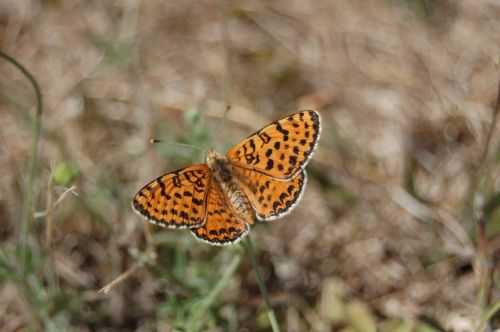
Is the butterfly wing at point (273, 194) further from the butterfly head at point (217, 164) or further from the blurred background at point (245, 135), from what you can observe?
the blurred background at point (245, 135)

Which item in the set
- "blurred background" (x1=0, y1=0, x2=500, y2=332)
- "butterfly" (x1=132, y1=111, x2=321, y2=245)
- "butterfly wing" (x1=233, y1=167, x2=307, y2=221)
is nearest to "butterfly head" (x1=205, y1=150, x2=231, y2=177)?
"butterfly" (x1=132, y1=111, x2=321, y2=245)

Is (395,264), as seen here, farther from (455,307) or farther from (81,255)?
(81,255)

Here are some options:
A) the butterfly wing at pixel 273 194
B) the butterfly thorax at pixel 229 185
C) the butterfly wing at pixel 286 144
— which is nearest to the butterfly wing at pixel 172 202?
the butterfly thorax at pixel 229 185

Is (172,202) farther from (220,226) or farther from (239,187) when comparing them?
(239,187)

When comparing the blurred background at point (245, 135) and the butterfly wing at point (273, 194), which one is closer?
the butterfly wing at point (273, 194)

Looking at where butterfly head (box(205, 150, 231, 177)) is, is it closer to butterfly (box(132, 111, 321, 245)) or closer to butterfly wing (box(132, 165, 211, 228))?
butterfly (box(132, 111, 321, 245))

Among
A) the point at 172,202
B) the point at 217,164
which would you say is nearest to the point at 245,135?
the point at 217,164

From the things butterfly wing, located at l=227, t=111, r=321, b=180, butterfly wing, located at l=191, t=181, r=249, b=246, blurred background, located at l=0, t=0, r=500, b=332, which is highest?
butterfly wing, located at l=227, t=111, r=321, b=180

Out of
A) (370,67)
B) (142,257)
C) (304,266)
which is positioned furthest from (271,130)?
(370,67)
